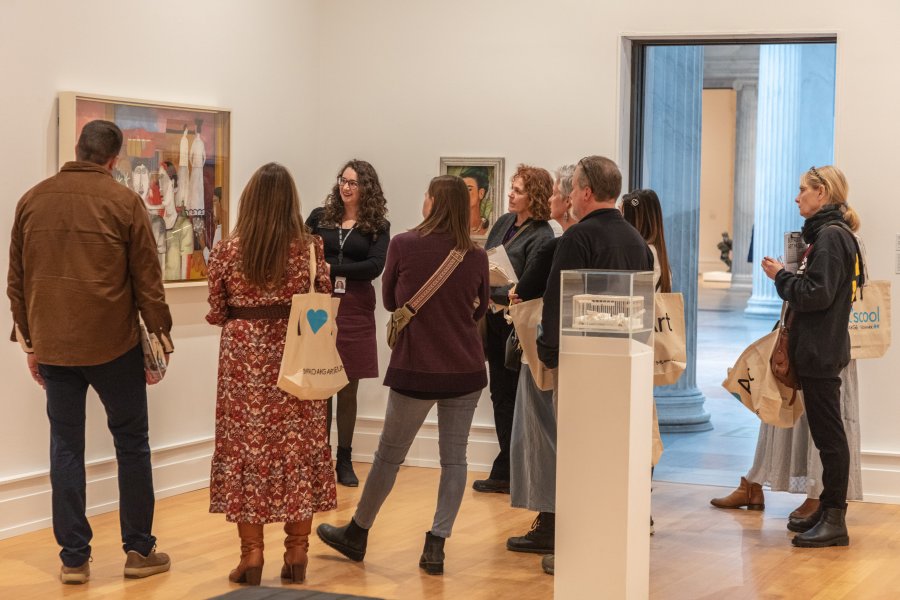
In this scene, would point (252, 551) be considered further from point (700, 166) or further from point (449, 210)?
point (700, 166)

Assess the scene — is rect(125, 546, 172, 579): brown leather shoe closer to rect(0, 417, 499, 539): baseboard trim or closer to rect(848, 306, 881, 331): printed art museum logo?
rect(0, 417, 499, 539): baseboard trim

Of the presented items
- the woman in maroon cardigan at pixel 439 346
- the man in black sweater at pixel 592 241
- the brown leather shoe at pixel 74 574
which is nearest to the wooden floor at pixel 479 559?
the brown leather shoe at pixel 74 574

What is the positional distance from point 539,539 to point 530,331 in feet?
3.80

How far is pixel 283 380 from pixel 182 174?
2322mm

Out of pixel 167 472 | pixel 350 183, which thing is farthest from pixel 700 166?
pixel 167 472

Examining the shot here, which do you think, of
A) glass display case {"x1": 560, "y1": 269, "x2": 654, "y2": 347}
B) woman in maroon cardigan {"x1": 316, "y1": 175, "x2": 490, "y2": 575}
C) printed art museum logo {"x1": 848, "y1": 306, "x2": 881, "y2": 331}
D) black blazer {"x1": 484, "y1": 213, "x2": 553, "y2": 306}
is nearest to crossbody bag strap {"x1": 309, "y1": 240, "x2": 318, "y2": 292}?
woman in maroon cardigan {"x1": 316, "y1": 175, "x2": 490, "y2": 575}

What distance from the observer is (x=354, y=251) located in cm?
693

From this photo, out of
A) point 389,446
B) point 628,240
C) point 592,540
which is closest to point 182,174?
point 389,446

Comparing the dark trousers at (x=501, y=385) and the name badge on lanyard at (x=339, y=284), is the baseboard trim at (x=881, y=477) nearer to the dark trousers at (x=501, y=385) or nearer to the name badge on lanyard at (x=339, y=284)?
the dark trousers at (x=501, y=385)

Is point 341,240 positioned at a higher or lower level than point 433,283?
higher

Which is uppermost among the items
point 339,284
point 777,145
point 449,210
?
point 777,145

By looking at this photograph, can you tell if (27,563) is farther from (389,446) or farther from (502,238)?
(502,238)

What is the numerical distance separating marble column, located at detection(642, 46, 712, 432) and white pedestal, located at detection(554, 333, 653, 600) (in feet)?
13.8

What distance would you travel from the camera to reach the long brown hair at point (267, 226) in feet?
15.6
